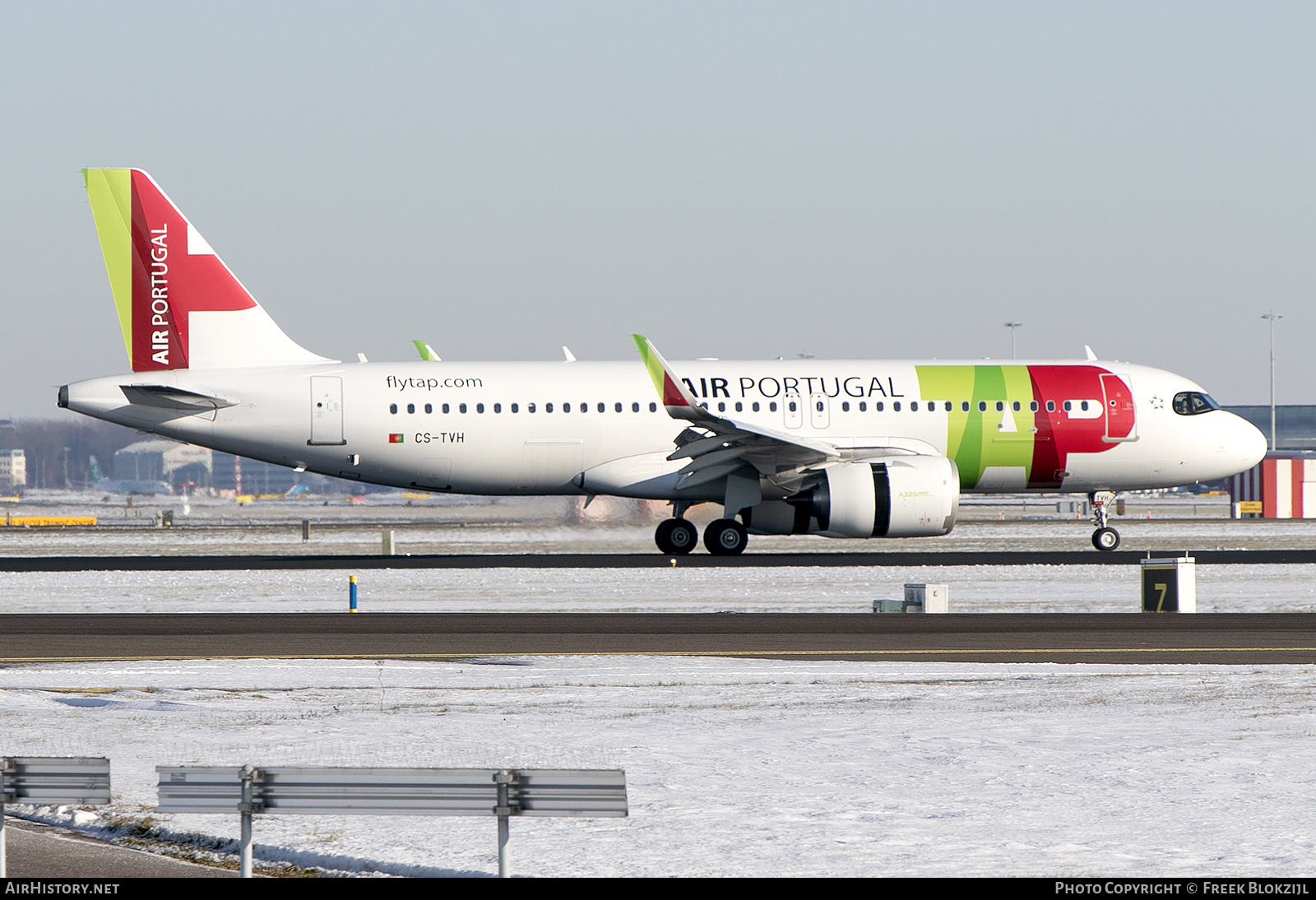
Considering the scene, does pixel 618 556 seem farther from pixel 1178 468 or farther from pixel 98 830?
pixel 98 830

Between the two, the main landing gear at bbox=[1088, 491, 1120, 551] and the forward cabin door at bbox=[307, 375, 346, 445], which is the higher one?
the forward cabin door at bbox=[307, 375, 346, 445]

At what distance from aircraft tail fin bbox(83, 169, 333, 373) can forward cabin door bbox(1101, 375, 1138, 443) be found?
19.3 m

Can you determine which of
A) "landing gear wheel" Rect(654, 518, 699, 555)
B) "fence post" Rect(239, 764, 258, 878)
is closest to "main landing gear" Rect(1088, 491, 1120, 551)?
"landing gear wheel" Rect(654, 518, 699, 555)

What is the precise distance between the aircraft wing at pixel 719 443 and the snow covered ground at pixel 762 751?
14135 millimetres

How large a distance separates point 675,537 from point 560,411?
13.2 feet

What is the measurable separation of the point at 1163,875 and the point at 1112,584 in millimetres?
20607

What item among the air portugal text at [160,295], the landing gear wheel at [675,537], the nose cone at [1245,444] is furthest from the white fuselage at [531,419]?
the nose cone at [1245,444]

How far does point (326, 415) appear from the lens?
33.2 metres

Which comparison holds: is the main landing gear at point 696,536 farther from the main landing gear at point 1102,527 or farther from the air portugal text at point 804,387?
the main landing gear at point 1102,527

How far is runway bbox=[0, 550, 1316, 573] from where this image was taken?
106 feet

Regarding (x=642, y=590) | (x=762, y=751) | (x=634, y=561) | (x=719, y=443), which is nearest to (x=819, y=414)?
(x=719, y=443)

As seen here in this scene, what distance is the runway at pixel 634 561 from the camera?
32281mm

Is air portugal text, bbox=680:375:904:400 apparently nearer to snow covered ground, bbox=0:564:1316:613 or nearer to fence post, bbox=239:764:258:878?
snow covered ground, bbox=0:564:1316:613

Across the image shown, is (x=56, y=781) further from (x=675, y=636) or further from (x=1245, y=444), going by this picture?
(x=1245, y=444)
